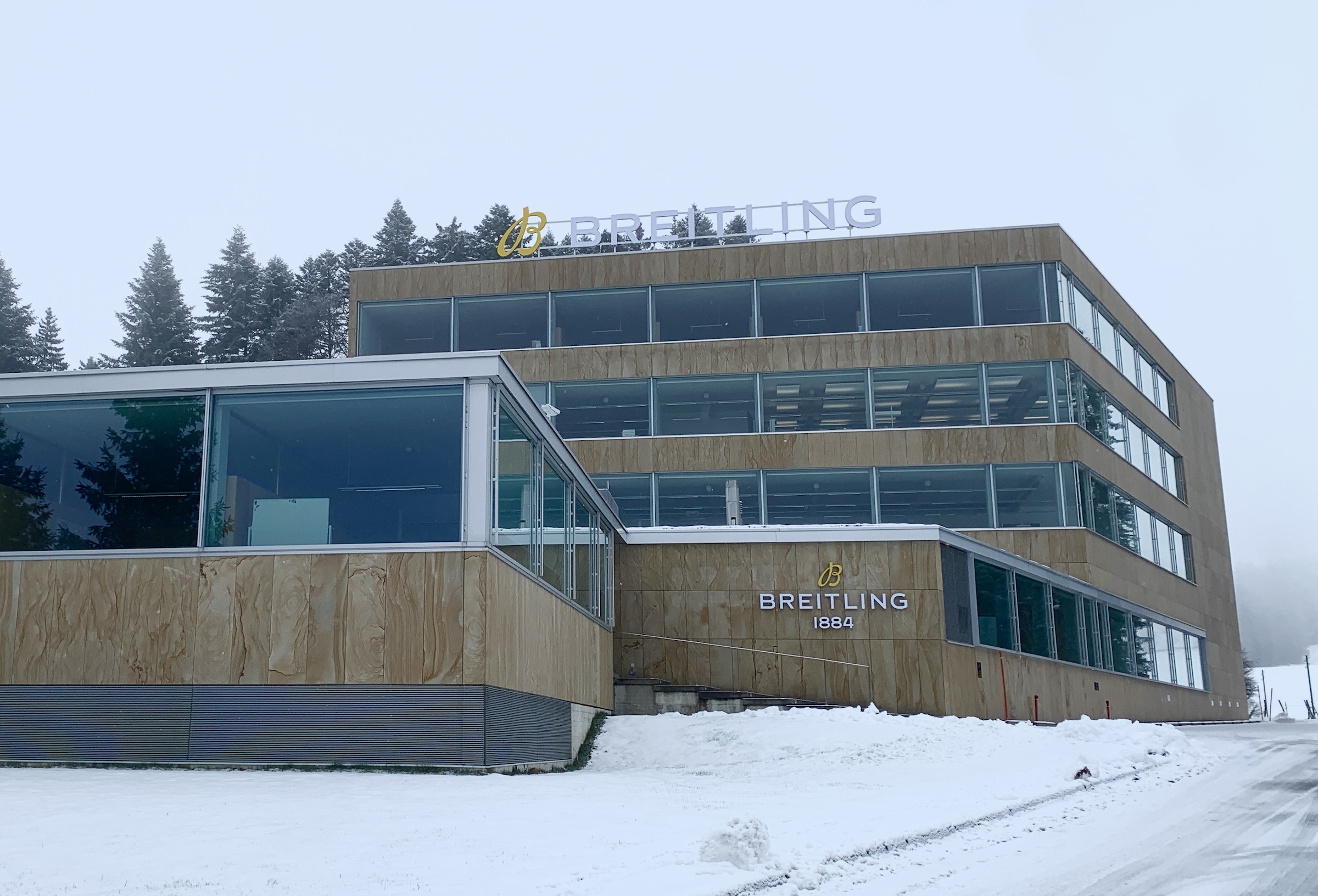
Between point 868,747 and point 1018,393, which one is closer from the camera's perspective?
point 868,747

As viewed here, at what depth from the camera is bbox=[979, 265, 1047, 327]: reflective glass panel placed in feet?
144

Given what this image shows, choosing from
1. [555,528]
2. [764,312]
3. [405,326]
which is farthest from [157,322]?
[555,528]

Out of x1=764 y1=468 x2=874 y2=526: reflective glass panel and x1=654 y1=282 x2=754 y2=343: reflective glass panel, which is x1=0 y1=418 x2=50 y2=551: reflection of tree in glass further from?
x1=654 y1=282 x2=754 y2=343: reflective glass panel

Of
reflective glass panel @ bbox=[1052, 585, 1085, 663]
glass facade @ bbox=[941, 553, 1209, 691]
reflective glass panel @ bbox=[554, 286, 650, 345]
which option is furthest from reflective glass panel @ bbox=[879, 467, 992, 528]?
reflective glass panel @ bbox=[554, 286, 650, 345]

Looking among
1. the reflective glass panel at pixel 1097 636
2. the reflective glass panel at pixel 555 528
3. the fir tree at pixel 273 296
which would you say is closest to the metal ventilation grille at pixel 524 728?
the reflective glass panel at pixel 555 528

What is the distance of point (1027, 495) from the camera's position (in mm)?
42250

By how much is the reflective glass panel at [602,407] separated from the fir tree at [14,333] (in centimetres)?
3810

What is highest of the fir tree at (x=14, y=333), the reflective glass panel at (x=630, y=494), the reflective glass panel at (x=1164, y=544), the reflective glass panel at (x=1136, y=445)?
the fir tree at (x=14, y=333)

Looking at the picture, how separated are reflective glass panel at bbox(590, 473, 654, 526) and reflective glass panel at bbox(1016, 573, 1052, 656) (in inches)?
535

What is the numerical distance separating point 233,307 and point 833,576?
5864cm

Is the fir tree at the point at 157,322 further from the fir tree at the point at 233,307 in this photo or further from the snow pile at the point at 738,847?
the snow pile at the point at 738,847

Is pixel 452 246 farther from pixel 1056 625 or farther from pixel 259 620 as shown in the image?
pixel 259 620

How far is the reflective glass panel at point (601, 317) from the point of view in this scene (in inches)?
1775

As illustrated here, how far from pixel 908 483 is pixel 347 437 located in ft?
95.0
